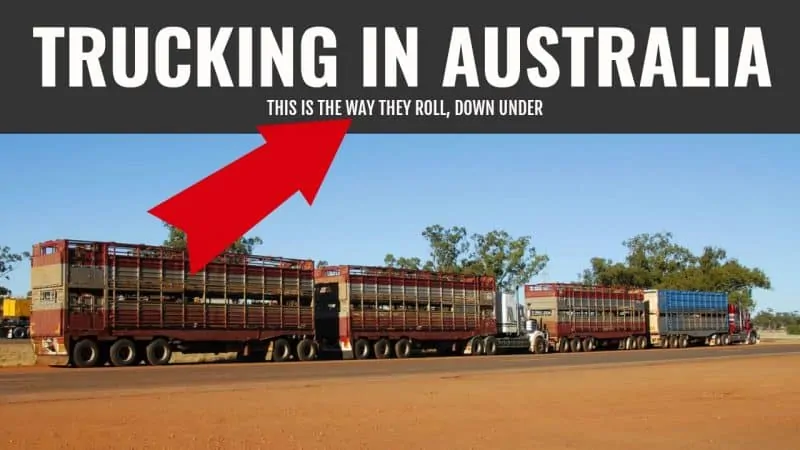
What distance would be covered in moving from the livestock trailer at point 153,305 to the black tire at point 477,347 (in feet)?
36.4

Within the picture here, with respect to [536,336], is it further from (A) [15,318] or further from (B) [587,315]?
(A) [15,318]

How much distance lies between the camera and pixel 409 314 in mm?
40000

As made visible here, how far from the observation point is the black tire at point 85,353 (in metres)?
28.1

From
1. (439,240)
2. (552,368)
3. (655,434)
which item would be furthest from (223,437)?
(439,240)

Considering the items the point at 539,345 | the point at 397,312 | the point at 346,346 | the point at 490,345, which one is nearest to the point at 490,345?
the point at 490,345

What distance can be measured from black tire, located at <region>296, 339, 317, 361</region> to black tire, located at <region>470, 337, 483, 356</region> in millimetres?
10408

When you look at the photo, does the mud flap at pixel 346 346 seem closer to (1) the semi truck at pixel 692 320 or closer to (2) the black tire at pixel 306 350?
(2) the black tire at pixel 306 350

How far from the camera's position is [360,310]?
1492 inches

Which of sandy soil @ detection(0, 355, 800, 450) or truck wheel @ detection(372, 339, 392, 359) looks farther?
truck wheel @ detection(372, 339, 392, 359)

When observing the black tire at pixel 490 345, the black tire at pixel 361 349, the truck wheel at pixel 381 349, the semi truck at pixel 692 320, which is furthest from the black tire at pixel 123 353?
the semi truck at pixel 692 320

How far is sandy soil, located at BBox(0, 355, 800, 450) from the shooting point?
11.8 m

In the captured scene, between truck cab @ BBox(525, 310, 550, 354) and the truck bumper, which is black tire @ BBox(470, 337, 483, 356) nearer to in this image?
truck cab @ BBox(525, 310, 550, 354)

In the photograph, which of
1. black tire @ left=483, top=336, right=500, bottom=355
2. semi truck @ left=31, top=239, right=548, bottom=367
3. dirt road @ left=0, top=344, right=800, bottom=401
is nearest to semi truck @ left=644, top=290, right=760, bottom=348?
semi truck @ left=31, top=239, right=548, bottom=367

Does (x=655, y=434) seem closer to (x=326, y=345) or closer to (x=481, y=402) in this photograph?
(x=481, y=402)
